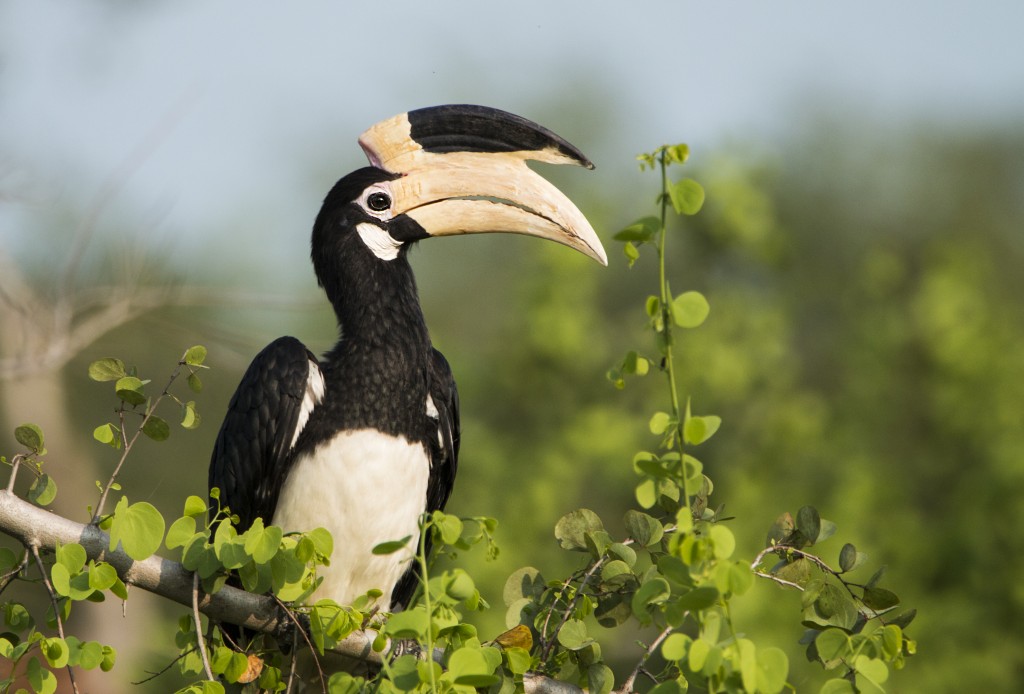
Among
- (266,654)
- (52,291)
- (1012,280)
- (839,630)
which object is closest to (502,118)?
(266,654)

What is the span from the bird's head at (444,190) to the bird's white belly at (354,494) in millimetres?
619

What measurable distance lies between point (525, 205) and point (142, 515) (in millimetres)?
1661

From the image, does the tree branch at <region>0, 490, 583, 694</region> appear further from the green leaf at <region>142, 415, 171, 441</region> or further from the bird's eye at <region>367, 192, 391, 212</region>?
the bird's eye at <region>367, 192, 391, 212</region>

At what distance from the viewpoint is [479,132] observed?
3570 millimetres

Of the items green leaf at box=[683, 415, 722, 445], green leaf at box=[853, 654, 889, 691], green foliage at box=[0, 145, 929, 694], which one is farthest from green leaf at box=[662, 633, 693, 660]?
green leaf at box=[853, 654, 889, 691]

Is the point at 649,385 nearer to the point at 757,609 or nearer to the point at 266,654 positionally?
the point at 757,609

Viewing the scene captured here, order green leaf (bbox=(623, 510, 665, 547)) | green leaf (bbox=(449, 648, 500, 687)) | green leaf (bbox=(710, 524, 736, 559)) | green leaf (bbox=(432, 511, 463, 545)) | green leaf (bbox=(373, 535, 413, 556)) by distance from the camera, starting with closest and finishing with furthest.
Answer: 1. green leaf (bbox=(710, 524, 736, 559))
2. green leaf (bbox=(373, 535, 413, 556))
3. green leaf (bbox=(449, 648, 500, 687))
4. green leaf (bbox=(432, 511, 463, 545))
5. green leaf (bbox=(623, 510, 665, 547))

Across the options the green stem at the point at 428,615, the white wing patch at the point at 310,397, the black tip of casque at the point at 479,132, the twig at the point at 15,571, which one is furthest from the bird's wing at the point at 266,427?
the green stem at the point at 428,615

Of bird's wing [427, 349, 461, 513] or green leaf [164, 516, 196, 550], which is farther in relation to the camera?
bird's wing [427, 349, 461, 513]

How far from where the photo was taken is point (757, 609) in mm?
7441

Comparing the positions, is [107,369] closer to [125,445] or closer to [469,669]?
[125,445]

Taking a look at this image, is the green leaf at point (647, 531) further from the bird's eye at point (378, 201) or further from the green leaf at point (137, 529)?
the bird's eye at point (378, 201)

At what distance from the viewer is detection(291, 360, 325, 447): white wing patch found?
3.44 meters

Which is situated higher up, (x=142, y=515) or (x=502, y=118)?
(x=502, y=118)
